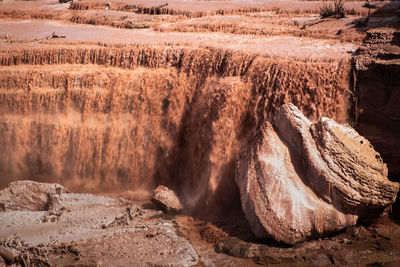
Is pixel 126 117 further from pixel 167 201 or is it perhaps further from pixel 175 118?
pixel 167 201

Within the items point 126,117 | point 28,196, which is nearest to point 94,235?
point 28,196

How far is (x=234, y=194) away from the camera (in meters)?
6.99

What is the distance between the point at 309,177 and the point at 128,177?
3074 millimetres

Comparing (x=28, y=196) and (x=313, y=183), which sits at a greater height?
(x=313, y=183)

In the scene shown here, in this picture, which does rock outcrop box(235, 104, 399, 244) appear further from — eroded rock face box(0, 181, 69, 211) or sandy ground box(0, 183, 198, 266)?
eroded rock face box(0, 181, 69, 211)

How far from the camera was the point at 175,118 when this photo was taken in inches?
302

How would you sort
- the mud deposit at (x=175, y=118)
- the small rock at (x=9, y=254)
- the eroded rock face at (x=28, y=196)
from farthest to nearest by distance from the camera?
the eroded rock face at (x=28, y=196) < the mud deposit at (x=175, y=118) < the small rock at (x=9, y=254)

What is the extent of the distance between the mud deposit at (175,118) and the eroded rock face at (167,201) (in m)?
0.12

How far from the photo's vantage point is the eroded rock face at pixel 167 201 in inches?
276

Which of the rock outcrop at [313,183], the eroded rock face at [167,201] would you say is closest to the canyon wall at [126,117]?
the eroded rock face at [167,201]

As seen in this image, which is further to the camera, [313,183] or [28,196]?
[28,196]

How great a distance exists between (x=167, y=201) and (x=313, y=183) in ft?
6.82

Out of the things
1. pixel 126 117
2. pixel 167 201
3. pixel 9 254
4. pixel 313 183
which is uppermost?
pixel 126 117

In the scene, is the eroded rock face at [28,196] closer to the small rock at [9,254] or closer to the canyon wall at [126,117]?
the canyon wall at [126,117]
